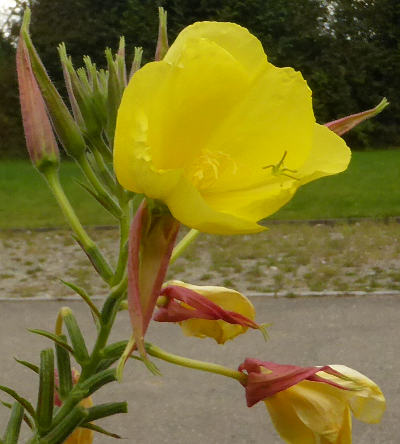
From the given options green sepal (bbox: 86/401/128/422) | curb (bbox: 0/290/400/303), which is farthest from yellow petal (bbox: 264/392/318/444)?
curb (bbox: 0/290/400/303)

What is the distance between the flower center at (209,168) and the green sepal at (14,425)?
269 mm

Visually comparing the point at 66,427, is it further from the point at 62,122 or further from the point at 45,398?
the point at 62,122

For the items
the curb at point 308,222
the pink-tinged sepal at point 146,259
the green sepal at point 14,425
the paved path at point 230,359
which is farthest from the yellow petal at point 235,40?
the curb at point 308,222

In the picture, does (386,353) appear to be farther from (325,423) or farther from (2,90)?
(2,90)

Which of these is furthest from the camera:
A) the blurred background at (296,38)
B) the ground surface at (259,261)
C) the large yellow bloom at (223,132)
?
the blurred background at (296,38)

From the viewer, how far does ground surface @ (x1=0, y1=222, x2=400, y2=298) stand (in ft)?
17.2

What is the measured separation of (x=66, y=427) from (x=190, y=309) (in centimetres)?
12

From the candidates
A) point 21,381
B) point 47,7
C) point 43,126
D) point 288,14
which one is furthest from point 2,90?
point 43,126

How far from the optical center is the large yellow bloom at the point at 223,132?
422 mm

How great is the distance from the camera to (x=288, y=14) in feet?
50.1

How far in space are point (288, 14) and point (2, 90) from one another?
5.83 meters

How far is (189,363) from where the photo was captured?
0.57 metres

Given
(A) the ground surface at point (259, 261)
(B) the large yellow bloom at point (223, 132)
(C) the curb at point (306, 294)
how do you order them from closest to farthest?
(B) the large yellow bloom at point (223, 132), (C) the curb at point (306, 294), (A) the ground surface at point (259, 261)

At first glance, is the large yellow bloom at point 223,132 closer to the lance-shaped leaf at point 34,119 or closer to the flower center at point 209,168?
the flower center at point 209,168
